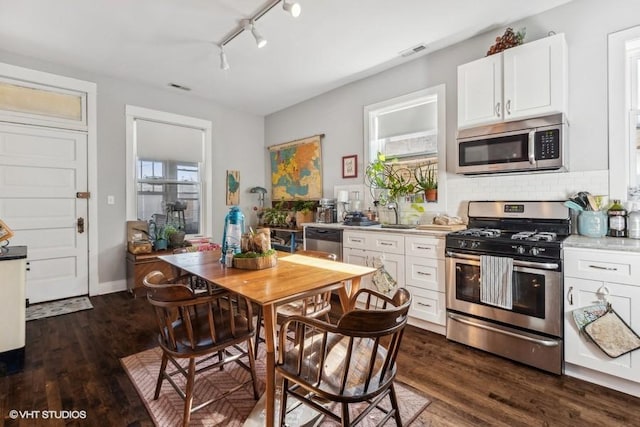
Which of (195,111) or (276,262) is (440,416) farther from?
(195,111)

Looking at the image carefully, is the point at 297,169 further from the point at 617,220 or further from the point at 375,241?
the point at 617,220

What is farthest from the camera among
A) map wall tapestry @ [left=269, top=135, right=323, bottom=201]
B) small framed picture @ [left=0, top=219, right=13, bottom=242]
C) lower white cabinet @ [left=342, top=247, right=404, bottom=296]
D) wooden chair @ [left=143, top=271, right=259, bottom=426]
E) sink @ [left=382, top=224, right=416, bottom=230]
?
map wall tapestry @ [left=269, top=135, right=323, bottom=201]

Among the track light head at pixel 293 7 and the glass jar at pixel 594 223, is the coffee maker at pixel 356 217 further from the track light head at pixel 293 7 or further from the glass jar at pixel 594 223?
the track light head at pixel 293 7

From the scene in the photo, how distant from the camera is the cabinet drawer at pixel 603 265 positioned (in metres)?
1.88

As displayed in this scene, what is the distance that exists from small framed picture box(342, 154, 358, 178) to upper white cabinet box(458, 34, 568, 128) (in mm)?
1568

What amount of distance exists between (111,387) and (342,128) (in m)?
3.72

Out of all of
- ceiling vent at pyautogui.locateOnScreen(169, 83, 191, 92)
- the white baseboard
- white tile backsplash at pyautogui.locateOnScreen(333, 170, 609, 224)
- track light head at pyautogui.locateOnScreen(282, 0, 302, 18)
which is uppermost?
ceiling vent at pyautogui.locateOnScreen(169, 83, 191, 92)

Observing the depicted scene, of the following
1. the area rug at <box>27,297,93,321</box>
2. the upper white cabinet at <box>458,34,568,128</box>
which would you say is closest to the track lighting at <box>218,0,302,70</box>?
the upper white cabinet at <box>458,34,568,128</box>

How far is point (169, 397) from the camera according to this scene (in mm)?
1895

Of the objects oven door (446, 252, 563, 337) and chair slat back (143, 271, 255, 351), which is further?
oven door (446, 252, 563, 337)

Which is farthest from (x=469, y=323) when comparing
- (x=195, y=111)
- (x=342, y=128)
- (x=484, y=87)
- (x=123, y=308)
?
(x=195, y=111)

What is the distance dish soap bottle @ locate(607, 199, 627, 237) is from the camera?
7.45 ft

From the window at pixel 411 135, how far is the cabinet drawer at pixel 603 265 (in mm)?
1333

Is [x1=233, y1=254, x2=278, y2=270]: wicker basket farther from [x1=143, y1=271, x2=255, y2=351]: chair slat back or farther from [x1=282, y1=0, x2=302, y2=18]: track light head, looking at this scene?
[x1=282, y1=0, x2=302, y2=18]: track light head
